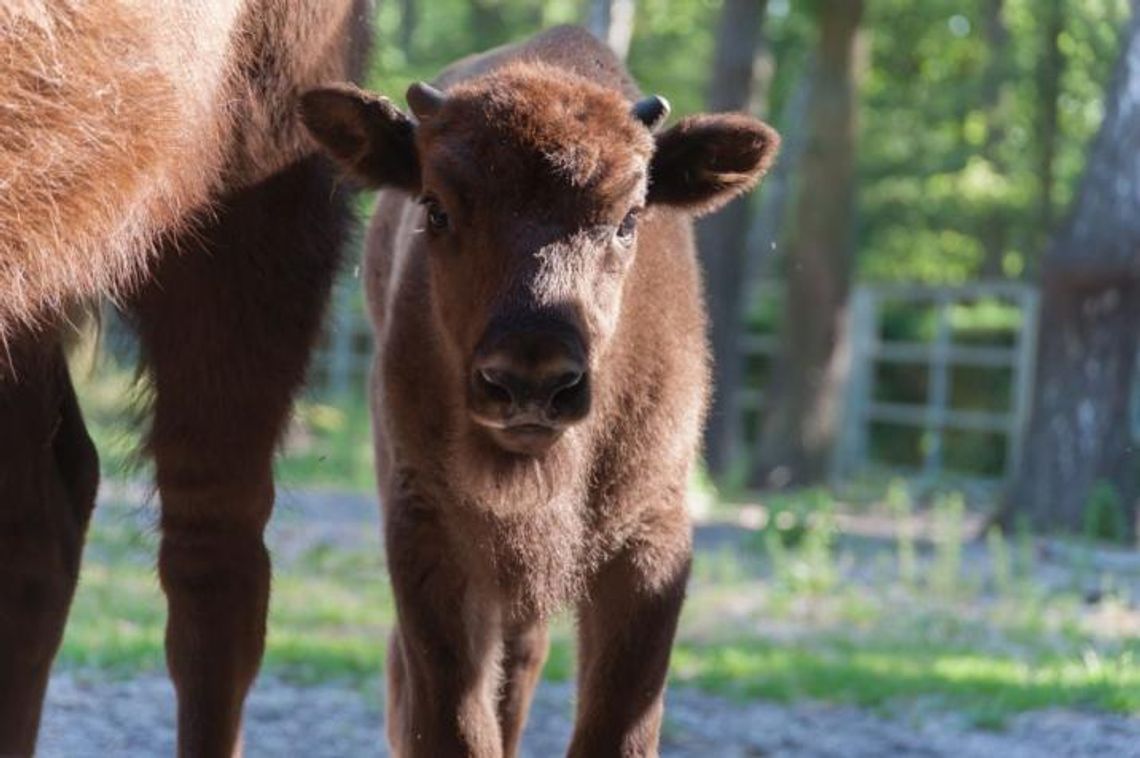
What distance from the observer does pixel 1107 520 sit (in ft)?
44.6

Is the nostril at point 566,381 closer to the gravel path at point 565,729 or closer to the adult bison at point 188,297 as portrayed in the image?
the adult bison at point 188,297

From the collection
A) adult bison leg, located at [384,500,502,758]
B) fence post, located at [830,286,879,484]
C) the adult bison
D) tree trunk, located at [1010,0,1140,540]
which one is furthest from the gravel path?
fence post, located at [830,286,879,484]

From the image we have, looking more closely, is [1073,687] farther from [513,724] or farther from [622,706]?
[622,706]

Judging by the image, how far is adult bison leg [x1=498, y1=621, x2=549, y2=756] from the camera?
571 centimetres

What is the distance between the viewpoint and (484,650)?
4.93 m

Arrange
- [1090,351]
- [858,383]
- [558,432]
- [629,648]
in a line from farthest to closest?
1. [858,383]
2. [1090,351]
3. [629,648]
4. [558,432]

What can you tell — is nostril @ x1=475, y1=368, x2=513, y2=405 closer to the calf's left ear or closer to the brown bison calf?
the brown bison calf

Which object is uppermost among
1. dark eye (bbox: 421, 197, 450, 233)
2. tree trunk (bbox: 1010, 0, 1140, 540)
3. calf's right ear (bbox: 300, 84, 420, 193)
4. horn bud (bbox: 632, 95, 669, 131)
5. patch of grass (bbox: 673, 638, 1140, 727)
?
tree trunk (bbox: 1010, 0, 1140, 540)

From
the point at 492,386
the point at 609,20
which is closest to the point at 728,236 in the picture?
the point at 609,20

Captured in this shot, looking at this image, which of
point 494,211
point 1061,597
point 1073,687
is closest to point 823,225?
point 1061,597

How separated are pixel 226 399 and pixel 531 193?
4.11 ft

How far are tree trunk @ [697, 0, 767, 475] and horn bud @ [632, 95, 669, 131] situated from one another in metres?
12.3

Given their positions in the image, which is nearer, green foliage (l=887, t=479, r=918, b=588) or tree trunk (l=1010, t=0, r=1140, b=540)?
green foliage (l=887, t=479, r=918, b=588)

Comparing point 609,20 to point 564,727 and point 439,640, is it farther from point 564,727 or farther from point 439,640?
point 439,640
